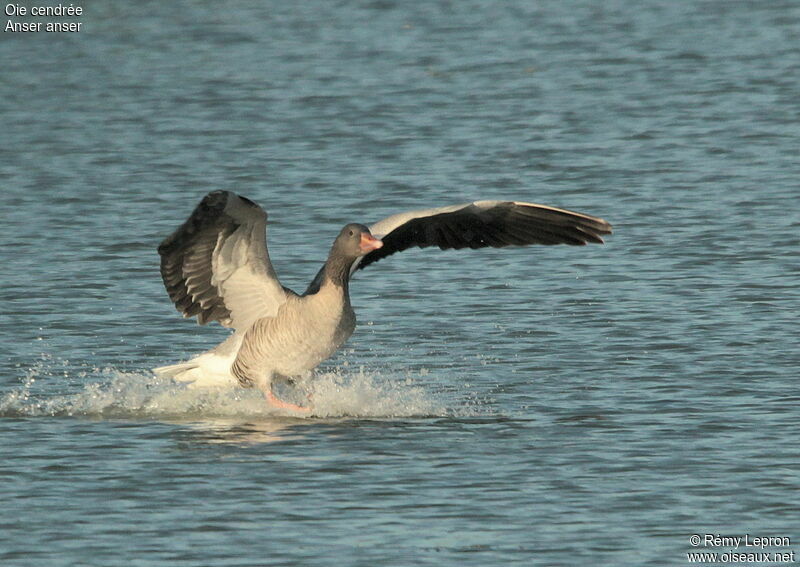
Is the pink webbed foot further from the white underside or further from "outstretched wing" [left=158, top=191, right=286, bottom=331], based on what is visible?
"outstretched wing" [left=158, top=191, right=286, bottom=331]

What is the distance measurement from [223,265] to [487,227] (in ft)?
6.32

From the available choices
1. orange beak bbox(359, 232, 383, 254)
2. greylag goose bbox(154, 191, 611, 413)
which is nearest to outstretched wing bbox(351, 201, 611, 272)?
greylag goose bbox(154, 191, 611, 413)

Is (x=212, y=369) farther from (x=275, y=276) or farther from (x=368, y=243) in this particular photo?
(x=368, y=243)

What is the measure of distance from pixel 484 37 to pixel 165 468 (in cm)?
1807

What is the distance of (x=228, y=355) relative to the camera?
1094 cm

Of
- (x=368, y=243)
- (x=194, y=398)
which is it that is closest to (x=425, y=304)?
(x=194, y=398)

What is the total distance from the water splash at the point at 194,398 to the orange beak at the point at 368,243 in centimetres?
103

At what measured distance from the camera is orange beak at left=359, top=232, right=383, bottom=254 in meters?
10.2

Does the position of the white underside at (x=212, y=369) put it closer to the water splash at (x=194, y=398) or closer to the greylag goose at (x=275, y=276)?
the greylag goose at (x=275, y=276)

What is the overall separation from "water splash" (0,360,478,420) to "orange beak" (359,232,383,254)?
103 cm

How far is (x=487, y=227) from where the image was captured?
11.4m

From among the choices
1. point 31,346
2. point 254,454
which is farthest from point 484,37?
point 254,454

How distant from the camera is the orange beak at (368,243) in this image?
1025cm

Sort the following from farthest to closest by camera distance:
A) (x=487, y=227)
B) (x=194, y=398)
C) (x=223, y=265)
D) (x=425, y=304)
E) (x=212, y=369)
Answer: (x=425, y=304) → (x=487, y=227) → (x=194, y=398) → (x=212, y=369) → (x=223, y=265)
